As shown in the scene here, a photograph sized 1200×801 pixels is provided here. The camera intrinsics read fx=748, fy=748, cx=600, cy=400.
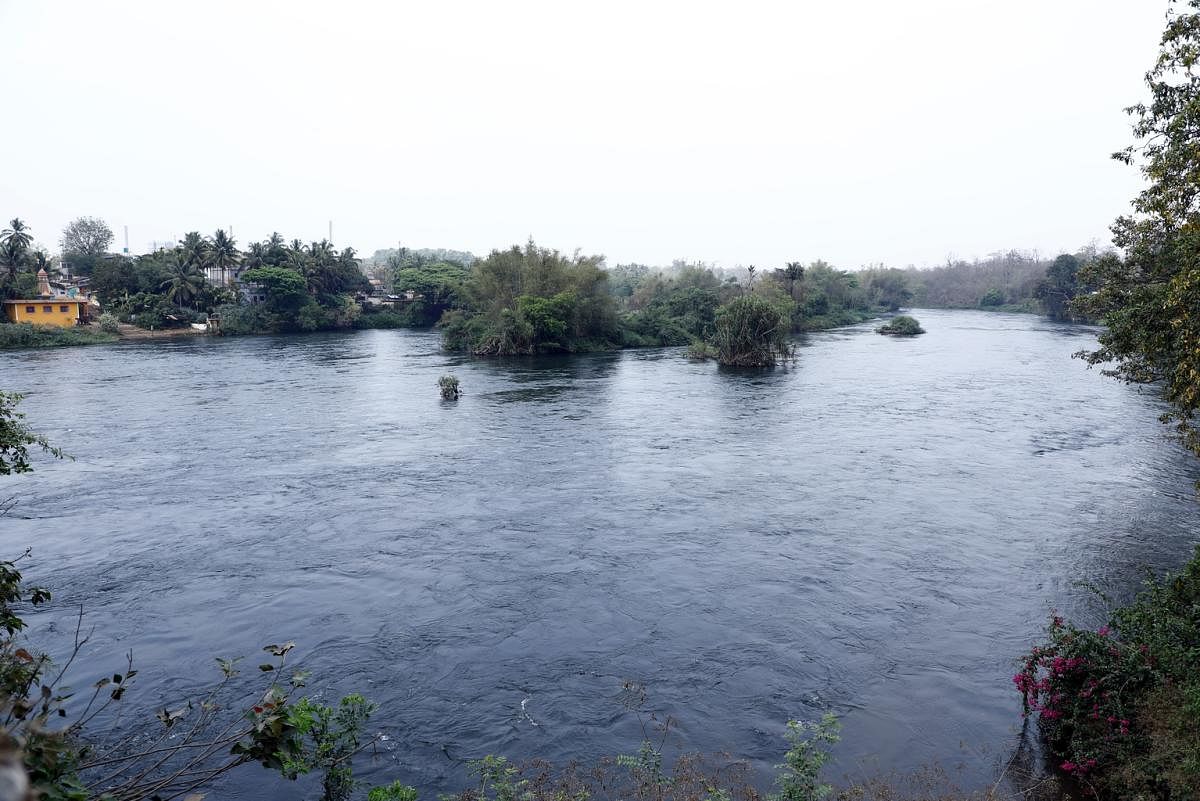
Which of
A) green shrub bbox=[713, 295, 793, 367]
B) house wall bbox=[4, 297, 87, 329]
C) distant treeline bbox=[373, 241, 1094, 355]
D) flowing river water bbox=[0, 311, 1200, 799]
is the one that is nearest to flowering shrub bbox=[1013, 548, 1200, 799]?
flowing river water bbox=[0, 311, 1200, 799]

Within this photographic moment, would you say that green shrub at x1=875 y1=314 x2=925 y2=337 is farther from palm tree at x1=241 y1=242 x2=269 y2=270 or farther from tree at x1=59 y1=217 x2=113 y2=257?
tree at x1=59 y1=217 x2=113 y2=257

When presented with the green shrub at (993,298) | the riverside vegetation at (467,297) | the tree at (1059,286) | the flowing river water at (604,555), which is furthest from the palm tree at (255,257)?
the green shrub at (993,298)

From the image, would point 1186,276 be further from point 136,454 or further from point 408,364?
point 408,364

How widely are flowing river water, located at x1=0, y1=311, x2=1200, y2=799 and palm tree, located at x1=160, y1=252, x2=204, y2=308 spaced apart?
4444cm

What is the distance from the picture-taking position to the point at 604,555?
53.7 ft

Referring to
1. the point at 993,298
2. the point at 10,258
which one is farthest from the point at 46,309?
the point at 993,298

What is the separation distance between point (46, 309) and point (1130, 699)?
79190mm

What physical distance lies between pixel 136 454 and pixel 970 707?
83.0 ft

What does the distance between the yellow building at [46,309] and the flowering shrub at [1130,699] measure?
247 ft

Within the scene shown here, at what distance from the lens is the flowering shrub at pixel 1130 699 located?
24.8 feet

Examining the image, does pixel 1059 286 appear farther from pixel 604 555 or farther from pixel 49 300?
pixel 49 300

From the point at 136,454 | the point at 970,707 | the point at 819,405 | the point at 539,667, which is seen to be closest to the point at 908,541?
the point at 970,707

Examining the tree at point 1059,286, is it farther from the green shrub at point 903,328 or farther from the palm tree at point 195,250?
the palm tree at point 195,250

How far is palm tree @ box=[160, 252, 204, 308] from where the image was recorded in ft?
244
